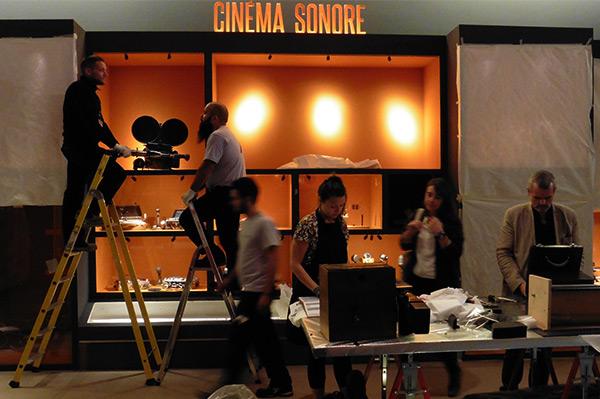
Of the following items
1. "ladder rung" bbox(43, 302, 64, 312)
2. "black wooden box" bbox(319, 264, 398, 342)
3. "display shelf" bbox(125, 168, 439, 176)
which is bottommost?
"ladder rung" bbox(43, 302, 64, 312)

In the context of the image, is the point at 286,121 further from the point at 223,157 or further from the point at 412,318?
the point at 412,318

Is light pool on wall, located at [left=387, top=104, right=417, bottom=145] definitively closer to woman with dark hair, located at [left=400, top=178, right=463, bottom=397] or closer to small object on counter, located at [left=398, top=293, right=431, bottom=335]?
woman with dark hair, located at [left=400, top=178, right=463, bottom=397]

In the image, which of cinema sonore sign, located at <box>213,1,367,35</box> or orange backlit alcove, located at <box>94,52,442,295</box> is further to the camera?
orange backlit alcove, located at <box>94,52,442,295</box>

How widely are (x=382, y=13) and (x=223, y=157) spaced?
111 inches

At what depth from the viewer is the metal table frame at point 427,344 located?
2730 millimetres

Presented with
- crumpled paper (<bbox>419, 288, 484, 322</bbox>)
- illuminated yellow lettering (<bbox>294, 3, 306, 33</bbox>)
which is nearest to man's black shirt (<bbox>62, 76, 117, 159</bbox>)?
illuminated yellow lettering (<bbox>294, 3, 306, 33</bbox>)

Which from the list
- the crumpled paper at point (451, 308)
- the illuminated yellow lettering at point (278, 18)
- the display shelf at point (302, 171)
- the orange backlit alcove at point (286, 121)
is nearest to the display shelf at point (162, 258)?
the orange backlit alcove at point (286, 121)

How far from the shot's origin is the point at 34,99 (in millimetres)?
5125

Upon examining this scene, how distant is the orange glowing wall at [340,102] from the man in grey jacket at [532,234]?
6.96ft

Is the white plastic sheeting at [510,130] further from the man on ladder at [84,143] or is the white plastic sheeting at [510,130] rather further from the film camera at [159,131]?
the man on ladder at [84,143]

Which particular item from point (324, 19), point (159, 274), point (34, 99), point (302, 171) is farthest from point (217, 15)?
point (159, 274)

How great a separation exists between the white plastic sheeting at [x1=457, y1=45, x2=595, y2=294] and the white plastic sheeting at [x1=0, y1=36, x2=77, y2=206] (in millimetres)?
3473

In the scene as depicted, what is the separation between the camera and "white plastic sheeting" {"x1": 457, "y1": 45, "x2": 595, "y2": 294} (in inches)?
213

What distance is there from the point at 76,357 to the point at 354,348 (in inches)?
133
